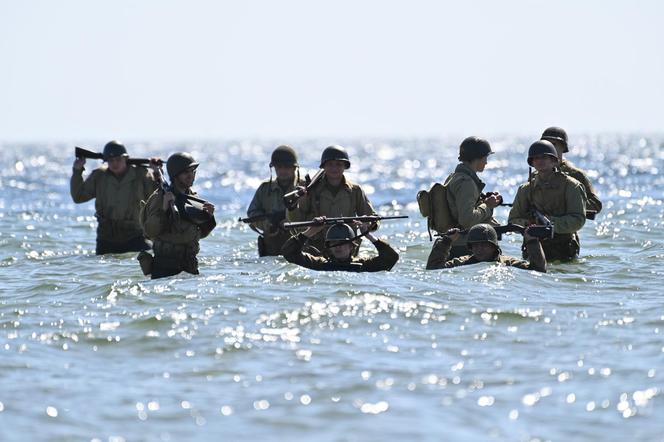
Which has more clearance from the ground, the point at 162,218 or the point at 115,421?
the point at 162,218

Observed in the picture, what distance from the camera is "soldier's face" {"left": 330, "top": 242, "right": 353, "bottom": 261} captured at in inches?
594

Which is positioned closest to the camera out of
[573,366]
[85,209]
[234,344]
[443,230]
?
[573,366]

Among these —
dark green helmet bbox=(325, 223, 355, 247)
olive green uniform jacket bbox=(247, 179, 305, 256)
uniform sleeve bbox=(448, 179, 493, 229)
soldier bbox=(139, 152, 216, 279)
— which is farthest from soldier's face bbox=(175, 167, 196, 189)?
olive green uniform jacket bbox=(247, 179, 305, 256)

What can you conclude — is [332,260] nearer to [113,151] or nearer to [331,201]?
[331,201]

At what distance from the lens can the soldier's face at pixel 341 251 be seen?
1508 centimetres

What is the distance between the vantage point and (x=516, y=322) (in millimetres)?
12188

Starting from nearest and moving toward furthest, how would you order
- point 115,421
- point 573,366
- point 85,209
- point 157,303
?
1. point 115,421
2. point 573,366
3. point 157,303
4. point 85,209

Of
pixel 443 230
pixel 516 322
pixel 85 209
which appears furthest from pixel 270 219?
pixel 85 209

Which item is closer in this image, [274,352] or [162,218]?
[274,352]

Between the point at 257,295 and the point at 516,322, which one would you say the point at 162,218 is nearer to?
the point at 257,295

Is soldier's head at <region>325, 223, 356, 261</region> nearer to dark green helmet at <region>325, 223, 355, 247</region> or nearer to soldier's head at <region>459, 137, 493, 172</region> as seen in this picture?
dark green helmet at <region>325, 223, 355, 247</region>

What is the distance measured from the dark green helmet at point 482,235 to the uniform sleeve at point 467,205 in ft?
1.29

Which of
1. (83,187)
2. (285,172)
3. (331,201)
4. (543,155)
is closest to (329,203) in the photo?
(331,201)

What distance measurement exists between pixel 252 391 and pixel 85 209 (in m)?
24.7
